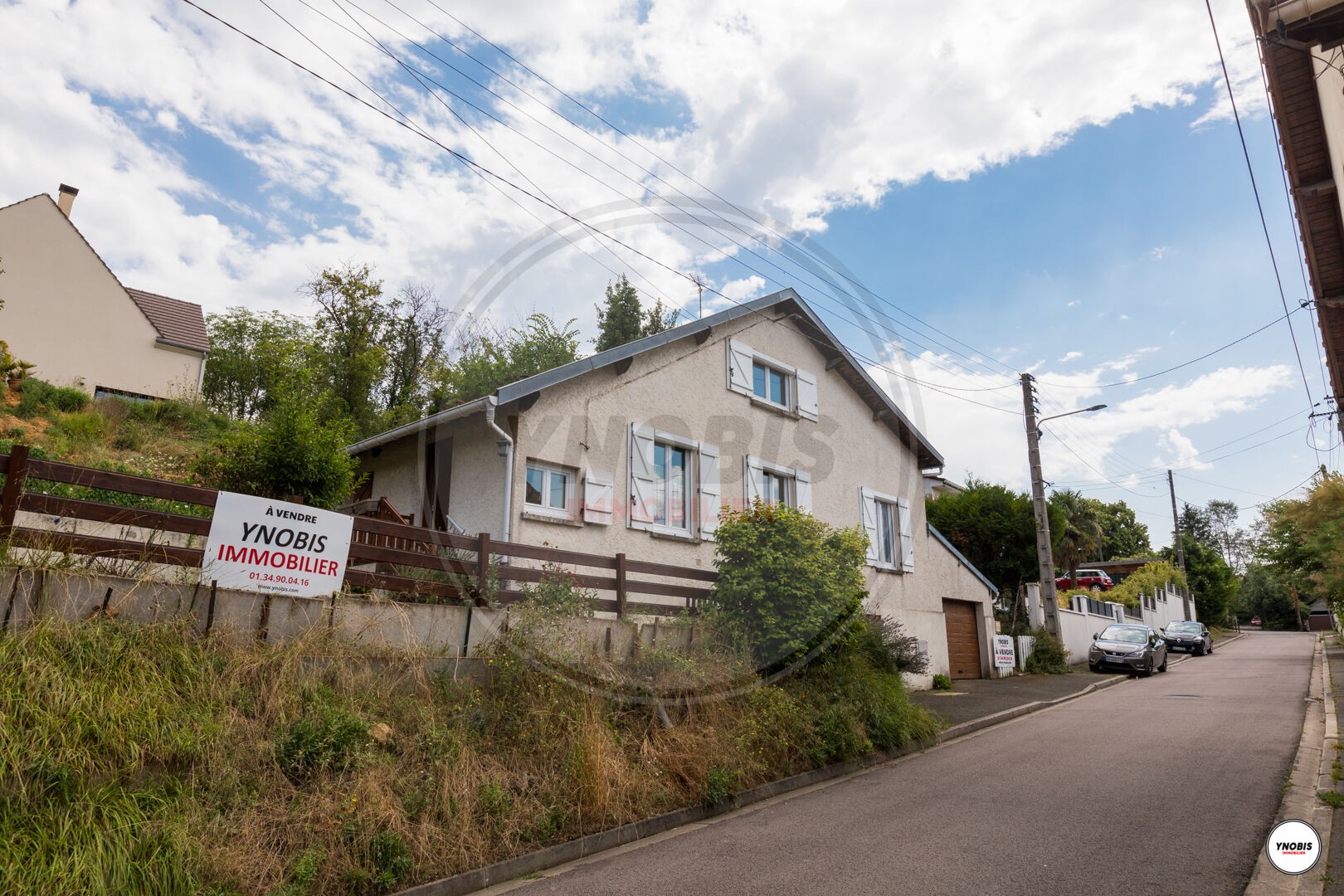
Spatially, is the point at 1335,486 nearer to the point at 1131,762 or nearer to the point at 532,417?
the point at 1131,762

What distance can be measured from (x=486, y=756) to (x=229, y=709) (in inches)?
75.2

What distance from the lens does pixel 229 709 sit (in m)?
5.45

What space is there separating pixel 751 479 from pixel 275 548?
8487mm

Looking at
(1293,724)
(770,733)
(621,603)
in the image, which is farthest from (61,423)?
(1293,724)

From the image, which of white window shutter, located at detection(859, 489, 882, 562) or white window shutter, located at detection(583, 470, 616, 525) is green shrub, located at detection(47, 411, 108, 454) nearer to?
white window shutter, located at detection(583, 470, 616, 525)

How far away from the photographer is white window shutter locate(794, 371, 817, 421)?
1520cm

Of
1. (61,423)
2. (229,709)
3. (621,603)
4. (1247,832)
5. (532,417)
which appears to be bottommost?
(1247,832)

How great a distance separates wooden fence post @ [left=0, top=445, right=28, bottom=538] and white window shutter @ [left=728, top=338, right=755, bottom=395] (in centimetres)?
1001

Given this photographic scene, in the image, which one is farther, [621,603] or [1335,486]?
[1335,486]

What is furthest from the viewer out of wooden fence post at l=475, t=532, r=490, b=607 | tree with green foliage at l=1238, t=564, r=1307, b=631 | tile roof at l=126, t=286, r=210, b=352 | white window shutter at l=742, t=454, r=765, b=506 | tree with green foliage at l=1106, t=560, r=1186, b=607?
tree with green foliage at l=1238, t=564, r=1307, b=631

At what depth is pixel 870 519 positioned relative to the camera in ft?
53.0

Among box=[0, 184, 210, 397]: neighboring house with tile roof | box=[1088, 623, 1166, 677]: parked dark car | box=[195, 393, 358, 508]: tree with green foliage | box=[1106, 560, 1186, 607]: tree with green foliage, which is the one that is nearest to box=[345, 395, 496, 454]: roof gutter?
box=[195, 393, 358, 508]: tree with green foliage

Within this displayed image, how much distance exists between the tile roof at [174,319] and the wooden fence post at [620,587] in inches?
743

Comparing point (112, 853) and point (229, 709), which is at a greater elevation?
point (229, 709)
